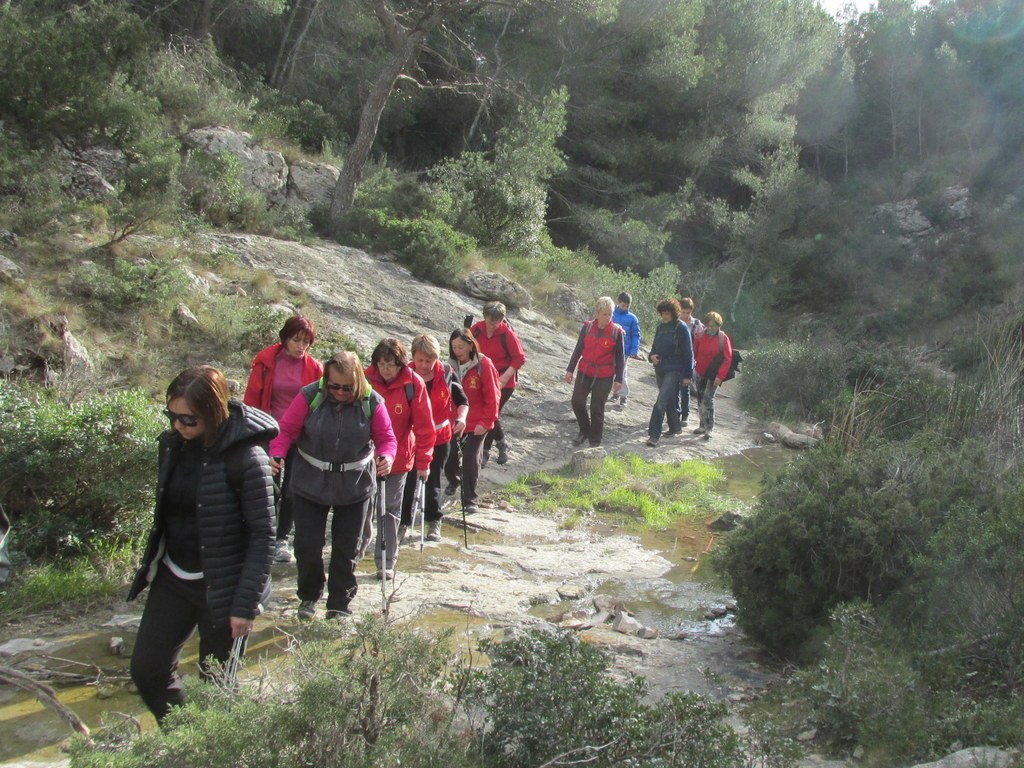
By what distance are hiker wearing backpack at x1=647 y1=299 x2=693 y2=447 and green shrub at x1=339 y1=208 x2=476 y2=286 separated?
582 centimetres

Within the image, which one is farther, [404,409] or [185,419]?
[404,409]

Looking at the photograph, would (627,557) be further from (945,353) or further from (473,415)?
(945,353)

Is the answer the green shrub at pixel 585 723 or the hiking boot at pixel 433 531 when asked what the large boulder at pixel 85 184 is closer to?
the hiking boot at pixel 433 531

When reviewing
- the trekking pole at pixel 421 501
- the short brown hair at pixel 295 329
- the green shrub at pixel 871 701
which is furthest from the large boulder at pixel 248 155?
the green shrub at pixel 871 701

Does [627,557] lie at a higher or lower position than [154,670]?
lower

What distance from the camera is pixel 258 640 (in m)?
5.09

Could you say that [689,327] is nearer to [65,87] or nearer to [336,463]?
[336,463]

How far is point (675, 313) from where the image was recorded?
1123 cm

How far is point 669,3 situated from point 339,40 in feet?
32.1

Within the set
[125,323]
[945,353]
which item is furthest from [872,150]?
[125,323]

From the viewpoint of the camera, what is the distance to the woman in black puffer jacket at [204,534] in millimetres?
3467

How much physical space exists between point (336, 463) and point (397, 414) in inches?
41.2

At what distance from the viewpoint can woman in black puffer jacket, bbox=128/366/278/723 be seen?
136 inches

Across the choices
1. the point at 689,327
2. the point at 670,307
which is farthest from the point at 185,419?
the point at 689,327
